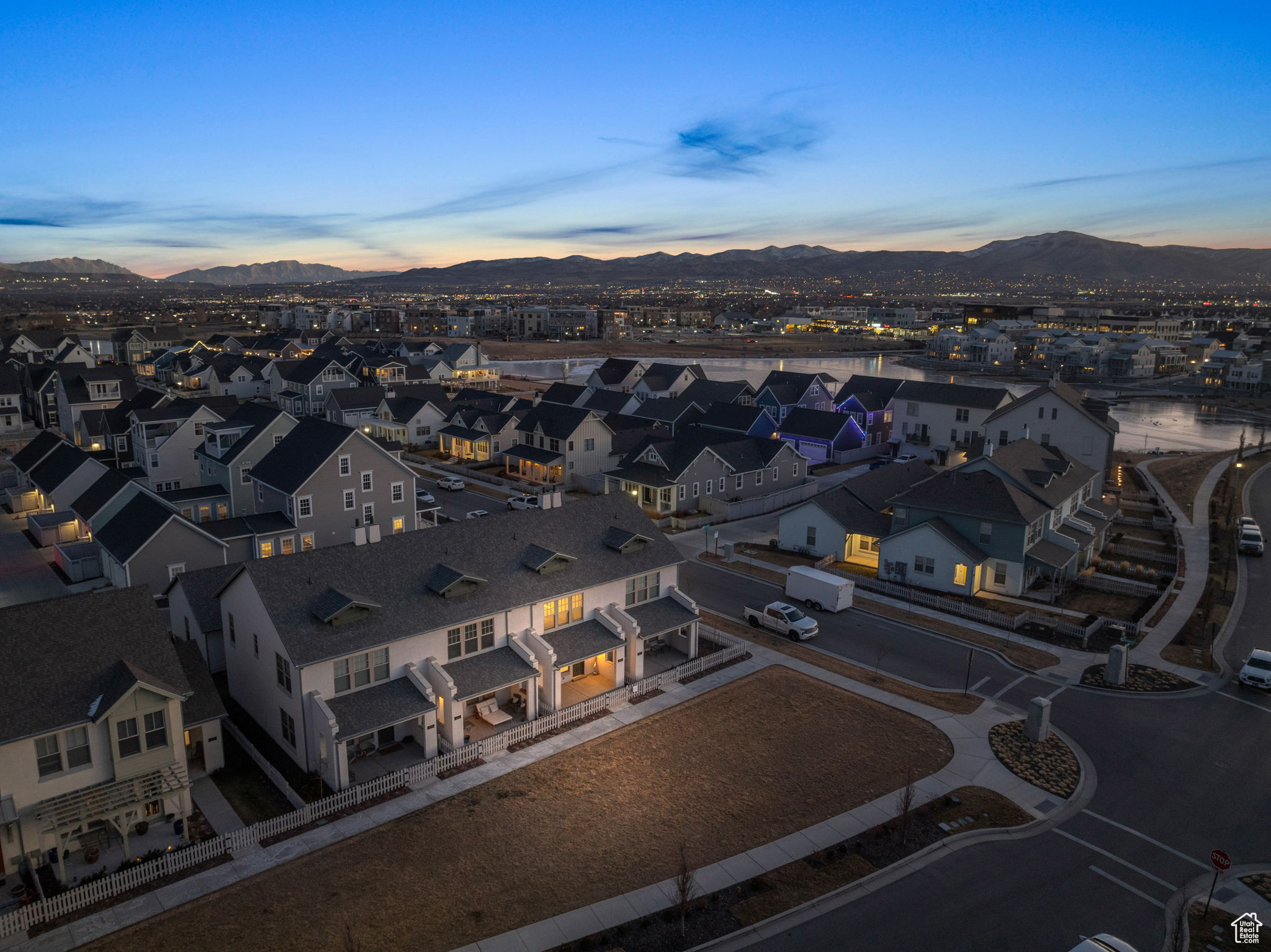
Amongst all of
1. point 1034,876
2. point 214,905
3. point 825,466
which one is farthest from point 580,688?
point 825,466

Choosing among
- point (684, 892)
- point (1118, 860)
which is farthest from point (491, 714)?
point (1118, 860)

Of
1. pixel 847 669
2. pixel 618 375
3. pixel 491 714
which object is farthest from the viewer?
pixel 618 375

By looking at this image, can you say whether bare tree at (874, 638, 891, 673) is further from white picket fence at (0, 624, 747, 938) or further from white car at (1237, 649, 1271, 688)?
white car at (1237, 649, 1271, 688)

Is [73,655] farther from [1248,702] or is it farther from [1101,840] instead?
[1248,702]

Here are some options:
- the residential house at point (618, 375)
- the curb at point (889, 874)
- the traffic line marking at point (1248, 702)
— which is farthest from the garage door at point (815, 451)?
the curb at point (889, 874)

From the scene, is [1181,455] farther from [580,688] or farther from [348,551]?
[348,551]

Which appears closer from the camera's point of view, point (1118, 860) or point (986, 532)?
point (1118, 860)

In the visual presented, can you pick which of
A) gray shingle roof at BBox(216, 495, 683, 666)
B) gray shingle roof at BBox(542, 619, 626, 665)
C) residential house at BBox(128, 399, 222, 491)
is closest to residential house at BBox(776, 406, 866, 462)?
gray shingle roof at BBox(216, 495, 683, 666)

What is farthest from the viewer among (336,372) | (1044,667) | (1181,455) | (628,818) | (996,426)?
(336,372)
